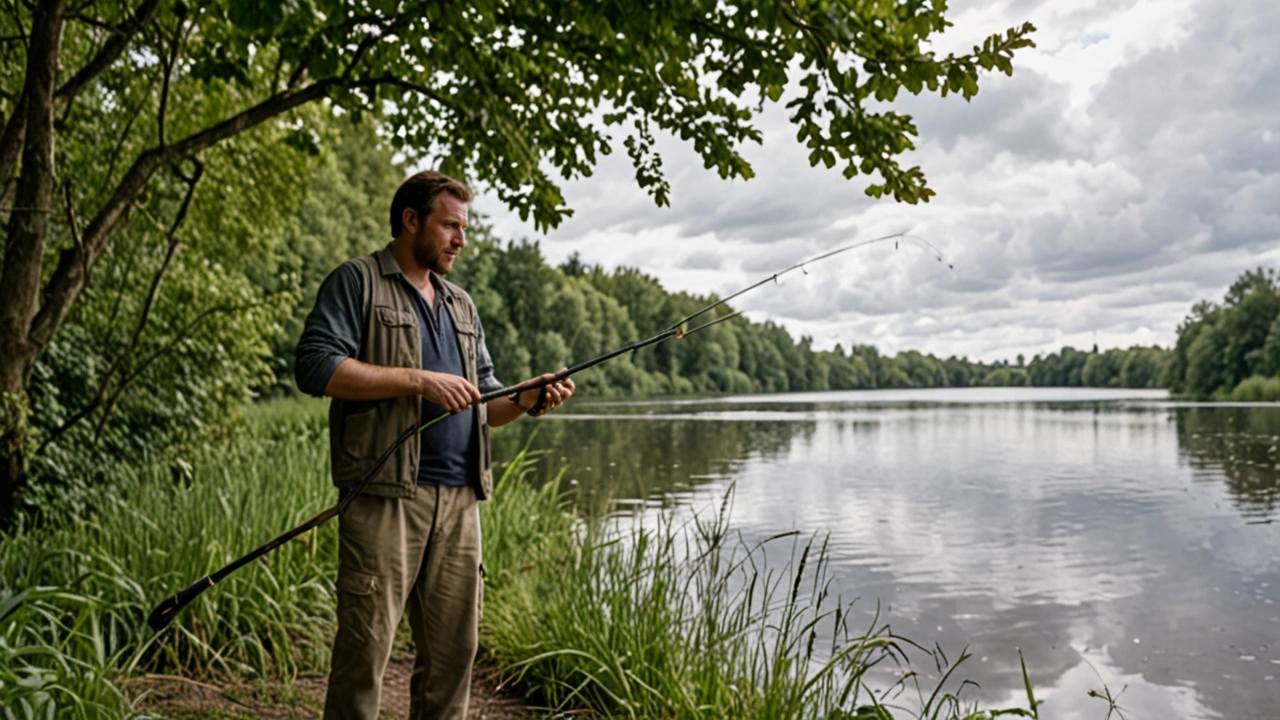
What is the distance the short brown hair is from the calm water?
2269 millimetres

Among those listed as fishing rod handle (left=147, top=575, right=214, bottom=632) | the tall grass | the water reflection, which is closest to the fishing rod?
fishing rod handle (left=147, top=575, right=214, bottom=632)

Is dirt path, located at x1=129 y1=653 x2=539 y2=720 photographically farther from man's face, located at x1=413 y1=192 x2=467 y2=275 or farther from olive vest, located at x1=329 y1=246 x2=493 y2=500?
man's face, located at x1=413 y1=192 x2=467 y2=275

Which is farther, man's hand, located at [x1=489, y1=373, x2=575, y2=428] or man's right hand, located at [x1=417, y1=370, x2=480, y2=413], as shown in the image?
man's hand, located at [x1=489, y1=373, x2=575, y2=428]

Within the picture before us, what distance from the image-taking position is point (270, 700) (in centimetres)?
404

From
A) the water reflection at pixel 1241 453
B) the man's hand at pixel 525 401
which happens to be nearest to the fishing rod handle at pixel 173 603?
the man's hand at pixel 525 401

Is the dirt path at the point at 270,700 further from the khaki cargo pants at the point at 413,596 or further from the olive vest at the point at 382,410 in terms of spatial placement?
the olive vest at the point at 382,410

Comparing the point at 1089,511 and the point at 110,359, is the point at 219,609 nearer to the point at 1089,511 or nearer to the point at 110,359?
the point at 110,359

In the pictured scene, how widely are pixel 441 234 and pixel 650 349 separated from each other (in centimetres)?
7069

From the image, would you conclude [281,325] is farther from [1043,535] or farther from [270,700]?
[270,700]

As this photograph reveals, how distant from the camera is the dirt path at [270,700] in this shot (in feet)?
12.4

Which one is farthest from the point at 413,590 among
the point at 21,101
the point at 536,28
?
the point at 21,101

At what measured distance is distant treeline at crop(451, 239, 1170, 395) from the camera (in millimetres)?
49562

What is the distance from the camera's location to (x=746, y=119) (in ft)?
14.4

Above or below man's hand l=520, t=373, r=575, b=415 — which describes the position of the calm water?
below
